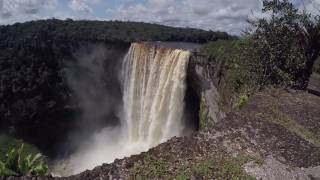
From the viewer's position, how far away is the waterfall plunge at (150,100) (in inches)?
994

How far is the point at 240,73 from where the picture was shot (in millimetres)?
18062

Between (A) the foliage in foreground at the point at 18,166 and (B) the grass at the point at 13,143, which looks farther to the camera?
(B) the grass at the point at 13,143

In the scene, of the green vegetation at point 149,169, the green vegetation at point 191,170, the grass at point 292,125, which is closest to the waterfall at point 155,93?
the grass at point 292,125

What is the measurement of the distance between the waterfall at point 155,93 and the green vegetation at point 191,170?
1663 cm

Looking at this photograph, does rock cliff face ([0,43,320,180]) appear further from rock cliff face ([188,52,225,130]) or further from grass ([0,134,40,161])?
grass ([0,134,40,161])

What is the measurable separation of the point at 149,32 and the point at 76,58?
377 inches

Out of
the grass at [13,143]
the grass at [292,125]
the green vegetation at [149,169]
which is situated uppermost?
the grass at [292,125]

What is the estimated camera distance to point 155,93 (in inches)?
1064

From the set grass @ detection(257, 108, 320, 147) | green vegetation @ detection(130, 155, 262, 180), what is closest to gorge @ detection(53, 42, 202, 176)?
grass @ detection(257, 108, 320, 147)

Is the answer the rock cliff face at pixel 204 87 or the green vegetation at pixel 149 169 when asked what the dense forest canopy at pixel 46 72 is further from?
the green vegetation at pixel 149 169

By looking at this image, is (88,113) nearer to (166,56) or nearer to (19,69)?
(19,69)

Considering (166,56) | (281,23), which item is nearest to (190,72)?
(166,56)

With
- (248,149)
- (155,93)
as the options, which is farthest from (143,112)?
(248,149)

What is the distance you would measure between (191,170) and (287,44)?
31.7ft
